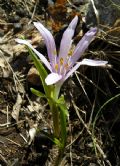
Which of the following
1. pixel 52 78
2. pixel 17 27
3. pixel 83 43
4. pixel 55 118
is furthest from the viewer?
pixel 17 27

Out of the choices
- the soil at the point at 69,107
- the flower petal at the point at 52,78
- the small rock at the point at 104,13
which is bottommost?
the soil at the point at 69,107

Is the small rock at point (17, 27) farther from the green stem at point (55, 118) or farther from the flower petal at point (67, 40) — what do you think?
the green stem at point (55, 118)

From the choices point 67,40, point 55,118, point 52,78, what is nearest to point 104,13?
point 67,40

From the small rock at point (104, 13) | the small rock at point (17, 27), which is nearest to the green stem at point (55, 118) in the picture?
the small rock at point (104, 13)

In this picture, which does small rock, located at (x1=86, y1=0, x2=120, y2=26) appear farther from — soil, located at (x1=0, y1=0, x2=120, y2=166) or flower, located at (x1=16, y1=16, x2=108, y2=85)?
flower, located at (x1=16, y1=16, x2=108, y2=85)

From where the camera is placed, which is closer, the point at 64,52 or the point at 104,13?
the point at 64,52

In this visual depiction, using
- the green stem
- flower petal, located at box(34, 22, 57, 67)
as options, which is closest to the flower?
flower petal, located at box(34, 22, 57, 67)

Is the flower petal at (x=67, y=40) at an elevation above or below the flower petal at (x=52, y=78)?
above

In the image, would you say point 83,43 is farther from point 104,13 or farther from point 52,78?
point 104,13

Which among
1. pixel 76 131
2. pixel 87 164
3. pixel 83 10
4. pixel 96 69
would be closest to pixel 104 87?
pixel 96 69
